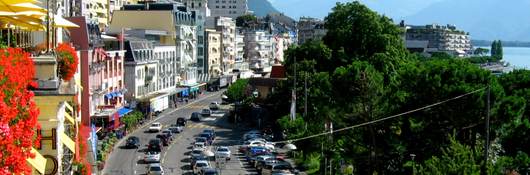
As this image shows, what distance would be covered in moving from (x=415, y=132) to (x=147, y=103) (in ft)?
141

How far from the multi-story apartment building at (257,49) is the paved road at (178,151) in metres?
60.6

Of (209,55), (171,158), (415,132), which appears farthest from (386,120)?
(209,55)

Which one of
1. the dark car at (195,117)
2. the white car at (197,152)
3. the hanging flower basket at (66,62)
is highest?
the hanging flower basket at (66,62)

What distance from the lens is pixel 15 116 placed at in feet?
41.5

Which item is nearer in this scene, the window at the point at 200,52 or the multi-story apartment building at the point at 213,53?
the window at the point at 200,52

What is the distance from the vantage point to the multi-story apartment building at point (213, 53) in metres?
110

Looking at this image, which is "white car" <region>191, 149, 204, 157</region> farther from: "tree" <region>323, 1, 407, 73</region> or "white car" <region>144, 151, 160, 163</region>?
"tree" <region>323, 1, 407, 73</region>

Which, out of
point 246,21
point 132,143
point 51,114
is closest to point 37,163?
point 51,114

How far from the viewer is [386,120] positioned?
37.4 m

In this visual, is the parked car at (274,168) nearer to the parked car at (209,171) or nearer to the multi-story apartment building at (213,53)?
the parked car at (209,171)

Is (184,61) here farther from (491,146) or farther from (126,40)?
(491,146)

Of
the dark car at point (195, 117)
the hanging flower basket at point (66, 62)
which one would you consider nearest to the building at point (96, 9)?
the dark car at point (195, 117)

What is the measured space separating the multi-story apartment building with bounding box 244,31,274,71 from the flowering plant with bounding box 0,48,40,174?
122 metres

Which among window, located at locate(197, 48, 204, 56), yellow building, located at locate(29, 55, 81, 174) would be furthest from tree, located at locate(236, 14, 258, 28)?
yellow building, located at locate(29, 55, 81, 174)
